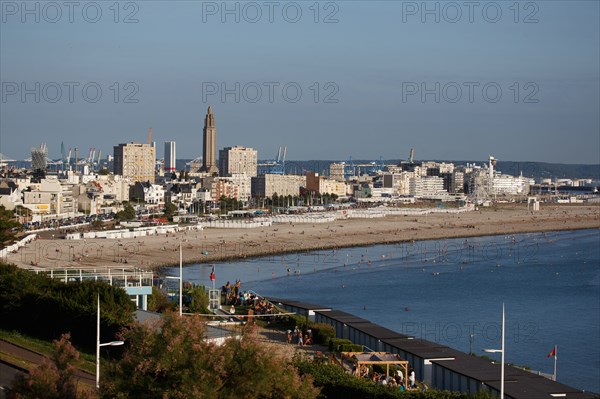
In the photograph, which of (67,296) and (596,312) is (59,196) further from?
(67,296)

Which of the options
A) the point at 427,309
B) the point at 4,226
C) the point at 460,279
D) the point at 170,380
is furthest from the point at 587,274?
→ the point at 170,380

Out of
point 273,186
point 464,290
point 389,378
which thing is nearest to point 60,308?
point 389,378

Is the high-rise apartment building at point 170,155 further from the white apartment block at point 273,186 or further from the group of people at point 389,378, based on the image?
the group of people at point 389,378

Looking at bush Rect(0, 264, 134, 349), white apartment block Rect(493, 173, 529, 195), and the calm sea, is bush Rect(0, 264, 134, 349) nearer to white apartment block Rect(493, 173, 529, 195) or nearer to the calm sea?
the calm sea

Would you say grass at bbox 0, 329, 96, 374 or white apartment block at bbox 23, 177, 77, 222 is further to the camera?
white apartment block at bbox 23, 177, 77, 222

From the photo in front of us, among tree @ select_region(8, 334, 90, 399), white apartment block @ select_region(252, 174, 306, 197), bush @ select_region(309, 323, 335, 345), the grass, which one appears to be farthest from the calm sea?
white apartment block @ select_region(252, 174, 306, 197)

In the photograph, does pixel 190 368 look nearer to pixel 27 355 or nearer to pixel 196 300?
pixel 27 355
